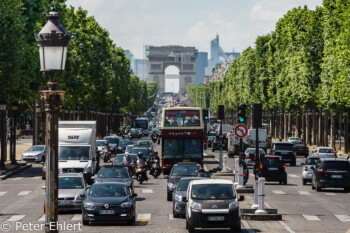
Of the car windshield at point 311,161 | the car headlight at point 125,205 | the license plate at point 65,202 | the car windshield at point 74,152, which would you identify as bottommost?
the license plate at point 65,202

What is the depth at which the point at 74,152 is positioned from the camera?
151ft

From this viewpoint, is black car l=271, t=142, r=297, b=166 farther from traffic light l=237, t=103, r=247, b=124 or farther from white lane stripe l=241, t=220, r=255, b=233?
white lane stripe l=241, t=220, r=255, b=233

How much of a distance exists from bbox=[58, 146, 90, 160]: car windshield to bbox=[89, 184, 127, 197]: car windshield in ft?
58.8

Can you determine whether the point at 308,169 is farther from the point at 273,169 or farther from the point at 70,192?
the point at 70,192

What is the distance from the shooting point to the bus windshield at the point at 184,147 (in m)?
50.4

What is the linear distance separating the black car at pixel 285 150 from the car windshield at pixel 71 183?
3428 centimetres

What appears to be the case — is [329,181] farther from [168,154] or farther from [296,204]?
[168,154]

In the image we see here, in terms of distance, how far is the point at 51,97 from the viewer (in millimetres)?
14562

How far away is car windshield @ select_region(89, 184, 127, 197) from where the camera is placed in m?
27.5

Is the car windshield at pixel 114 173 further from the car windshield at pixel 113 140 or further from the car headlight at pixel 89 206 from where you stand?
the car windshield at pixel 113 140

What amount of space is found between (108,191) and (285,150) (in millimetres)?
39513

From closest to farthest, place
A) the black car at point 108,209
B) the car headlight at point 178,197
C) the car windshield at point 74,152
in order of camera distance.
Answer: the black car at point 108,209, the car headlight at point 178,197, the car windshield at point 74,152

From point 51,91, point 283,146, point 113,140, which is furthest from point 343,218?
point 113,140

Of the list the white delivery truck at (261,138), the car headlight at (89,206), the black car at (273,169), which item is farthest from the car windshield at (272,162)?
the white delivery truck at (261,138)
